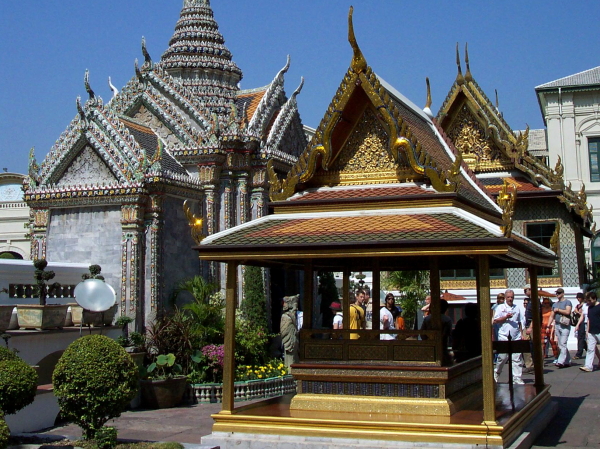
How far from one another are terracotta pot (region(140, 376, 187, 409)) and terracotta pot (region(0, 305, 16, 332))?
250 centimetres

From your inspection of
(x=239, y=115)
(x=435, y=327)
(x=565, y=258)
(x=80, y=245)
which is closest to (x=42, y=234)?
(x=80, y=245)

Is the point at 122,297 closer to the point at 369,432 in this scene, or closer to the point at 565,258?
the point at 369,432

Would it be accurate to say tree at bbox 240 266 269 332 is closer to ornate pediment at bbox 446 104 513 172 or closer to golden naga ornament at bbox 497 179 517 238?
ornate pediment at bbox 446 104 513 172

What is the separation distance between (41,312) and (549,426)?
26.4 ft

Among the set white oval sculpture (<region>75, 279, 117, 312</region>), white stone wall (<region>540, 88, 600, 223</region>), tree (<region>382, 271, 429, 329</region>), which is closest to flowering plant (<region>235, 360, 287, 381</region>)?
white oval sculpture (<region>75, 279, 117, 312</region>)

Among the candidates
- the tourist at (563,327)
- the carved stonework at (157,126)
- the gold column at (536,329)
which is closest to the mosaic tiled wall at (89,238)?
the carved stonework at (157,126)

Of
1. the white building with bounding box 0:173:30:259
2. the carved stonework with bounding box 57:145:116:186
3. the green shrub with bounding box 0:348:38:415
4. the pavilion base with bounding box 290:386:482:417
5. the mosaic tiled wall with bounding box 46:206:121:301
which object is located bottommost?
the pavilion base with bounding box 290:386:482:417

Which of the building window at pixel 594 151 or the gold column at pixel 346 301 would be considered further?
the building window at pixel 594 151

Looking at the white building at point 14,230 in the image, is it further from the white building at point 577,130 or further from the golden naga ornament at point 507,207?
the golden naga ornament at point 507,207

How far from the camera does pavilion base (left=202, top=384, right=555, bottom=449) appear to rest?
332 inches

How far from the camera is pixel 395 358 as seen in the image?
376 inches

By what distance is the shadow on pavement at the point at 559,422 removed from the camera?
9.90 meters

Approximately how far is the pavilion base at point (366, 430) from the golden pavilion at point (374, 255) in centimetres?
1

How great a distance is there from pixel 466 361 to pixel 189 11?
16465 mm
